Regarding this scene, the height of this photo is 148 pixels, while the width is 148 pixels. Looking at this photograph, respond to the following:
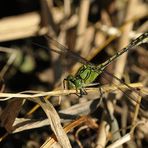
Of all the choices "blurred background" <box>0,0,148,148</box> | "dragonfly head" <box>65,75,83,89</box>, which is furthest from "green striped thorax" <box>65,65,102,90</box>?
"blurred background" <box>0,0,148,148</box>

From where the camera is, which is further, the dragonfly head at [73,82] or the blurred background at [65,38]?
the blurred background at [65,38]

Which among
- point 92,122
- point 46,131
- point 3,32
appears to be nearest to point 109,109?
point 92,122

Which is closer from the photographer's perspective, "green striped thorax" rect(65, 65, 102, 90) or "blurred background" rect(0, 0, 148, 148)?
"green striped thorax" rect(65, 65, 102, 90)

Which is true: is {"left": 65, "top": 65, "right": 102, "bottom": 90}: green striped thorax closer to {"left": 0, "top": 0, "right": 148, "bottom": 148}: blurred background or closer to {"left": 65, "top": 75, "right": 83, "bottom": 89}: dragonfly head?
{"left": 65, "top": 75, "right": 83, "bottom": 89}: dragonfly head

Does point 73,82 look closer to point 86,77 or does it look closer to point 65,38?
point 86,77

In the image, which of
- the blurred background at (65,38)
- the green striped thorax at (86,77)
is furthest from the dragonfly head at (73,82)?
the blurred background at (65,38)

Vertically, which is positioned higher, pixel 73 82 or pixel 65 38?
pixel 65 38

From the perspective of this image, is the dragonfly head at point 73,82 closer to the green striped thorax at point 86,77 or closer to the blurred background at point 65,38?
the green striped thorax at point 86,77

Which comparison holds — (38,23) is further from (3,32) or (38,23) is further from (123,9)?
(123,9)

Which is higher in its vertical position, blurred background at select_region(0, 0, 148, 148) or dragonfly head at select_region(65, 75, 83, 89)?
blurred background at select_region(0, 0, 148, 148)

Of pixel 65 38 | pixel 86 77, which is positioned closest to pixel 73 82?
pixel 86 77

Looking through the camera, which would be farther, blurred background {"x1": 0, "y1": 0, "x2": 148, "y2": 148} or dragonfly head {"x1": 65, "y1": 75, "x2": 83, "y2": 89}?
blurred background {"x1": 0, "y1": 0, "x2": 148, "y2": 148}
